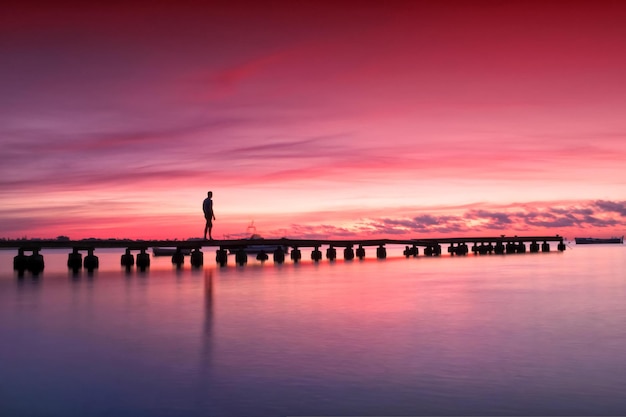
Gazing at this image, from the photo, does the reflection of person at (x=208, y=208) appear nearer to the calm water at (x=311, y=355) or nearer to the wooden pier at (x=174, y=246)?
the wooden pier at (x=174, y=246)

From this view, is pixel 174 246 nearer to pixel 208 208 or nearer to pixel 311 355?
pixel 208 208

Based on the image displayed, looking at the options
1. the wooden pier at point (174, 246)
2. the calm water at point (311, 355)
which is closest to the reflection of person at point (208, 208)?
the wooden pier at point (174, 246)

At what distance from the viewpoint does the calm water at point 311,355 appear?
8898 mm

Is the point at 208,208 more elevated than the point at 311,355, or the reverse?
the point at 208,208

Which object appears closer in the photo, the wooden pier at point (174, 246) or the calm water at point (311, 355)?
the calm water at point (311, 355)

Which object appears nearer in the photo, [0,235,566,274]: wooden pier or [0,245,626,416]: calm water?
[0,245,626,416]: calm water

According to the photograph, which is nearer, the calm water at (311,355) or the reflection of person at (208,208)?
the calm water at (311,355)

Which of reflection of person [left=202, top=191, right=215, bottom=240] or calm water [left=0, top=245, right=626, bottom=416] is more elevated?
reflection of person [left=202, top=191, right=215, bottom=240]

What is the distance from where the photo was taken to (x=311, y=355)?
12492 mm

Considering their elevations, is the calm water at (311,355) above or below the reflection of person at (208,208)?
below

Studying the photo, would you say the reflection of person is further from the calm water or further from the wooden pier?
the calm water

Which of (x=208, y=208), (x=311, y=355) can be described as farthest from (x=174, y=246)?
(x=311, y=355)

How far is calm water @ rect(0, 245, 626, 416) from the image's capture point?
890 cm

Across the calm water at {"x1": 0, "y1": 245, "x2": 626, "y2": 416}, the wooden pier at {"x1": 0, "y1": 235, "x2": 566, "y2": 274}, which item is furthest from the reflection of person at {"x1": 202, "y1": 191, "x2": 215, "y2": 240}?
the calm water at {"x1": 0, "y1": 245, "x2": 626, "y2": 416}
